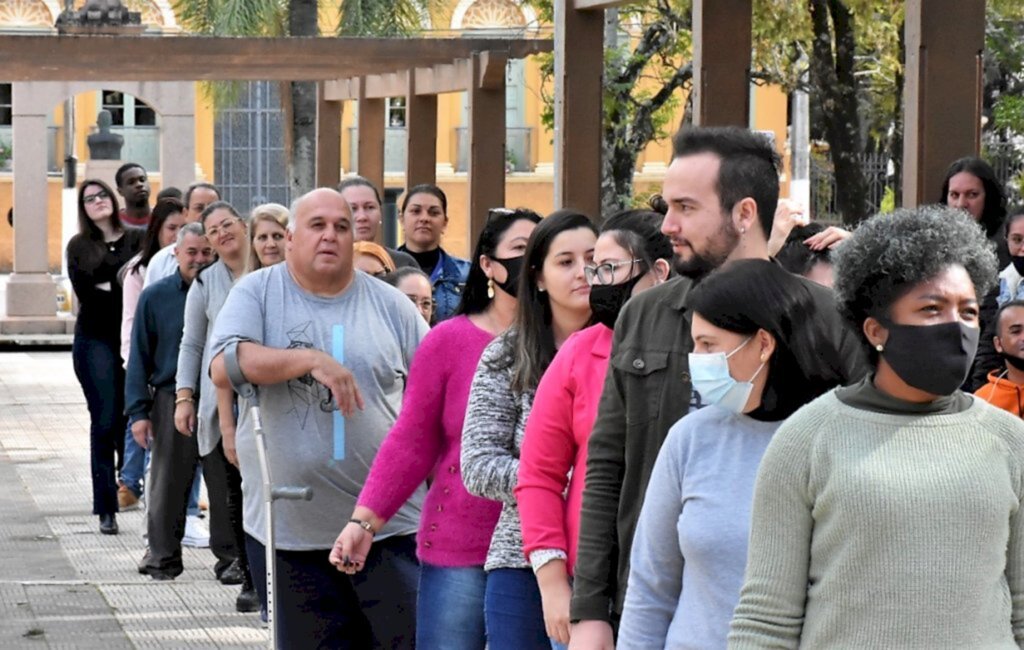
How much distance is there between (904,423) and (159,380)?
7.48 meters

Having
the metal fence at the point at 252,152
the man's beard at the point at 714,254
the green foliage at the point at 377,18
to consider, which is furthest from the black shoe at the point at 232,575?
the metal fence at the point at 252,152

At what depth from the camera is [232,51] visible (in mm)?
13992

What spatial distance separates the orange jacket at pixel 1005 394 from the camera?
6.95 metres

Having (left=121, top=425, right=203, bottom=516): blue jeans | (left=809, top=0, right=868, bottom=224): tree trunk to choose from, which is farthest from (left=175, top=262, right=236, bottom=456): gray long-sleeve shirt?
(left=809, top=0, right=868, bottom=224): tree trunk

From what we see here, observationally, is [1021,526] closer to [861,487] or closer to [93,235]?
[861,487]

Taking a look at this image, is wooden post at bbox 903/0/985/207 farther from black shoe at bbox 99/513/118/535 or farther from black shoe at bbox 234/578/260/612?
black shoe at bbox 99/513/118/535

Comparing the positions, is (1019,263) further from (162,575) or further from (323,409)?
(162,575)

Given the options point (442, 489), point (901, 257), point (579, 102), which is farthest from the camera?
point (579, 102)

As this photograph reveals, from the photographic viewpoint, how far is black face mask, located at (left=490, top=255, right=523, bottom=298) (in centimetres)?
593

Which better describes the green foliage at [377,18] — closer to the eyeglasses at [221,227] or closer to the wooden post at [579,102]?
the wooden post at [579,102]

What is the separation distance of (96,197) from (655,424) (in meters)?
8.90

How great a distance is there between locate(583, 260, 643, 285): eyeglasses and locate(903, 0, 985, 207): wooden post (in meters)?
2.59

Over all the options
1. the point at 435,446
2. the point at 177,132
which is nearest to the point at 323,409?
the point at 435,446

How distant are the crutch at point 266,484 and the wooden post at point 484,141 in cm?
626
